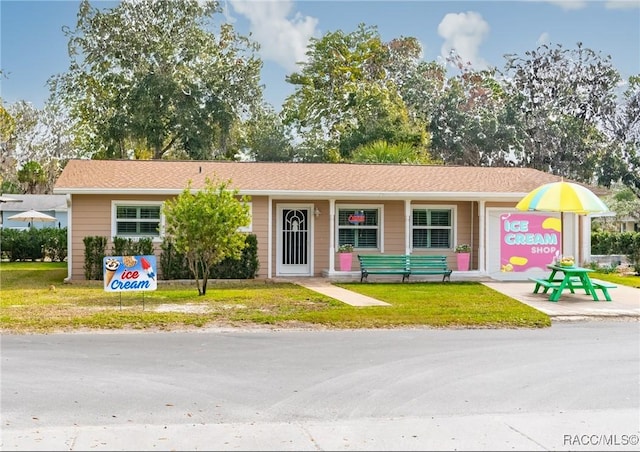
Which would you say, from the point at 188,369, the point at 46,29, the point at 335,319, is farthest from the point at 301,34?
the point at 188,369

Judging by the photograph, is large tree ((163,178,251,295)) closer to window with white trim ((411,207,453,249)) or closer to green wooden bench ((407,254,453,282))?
green wooden bench ((407,254,453,282))

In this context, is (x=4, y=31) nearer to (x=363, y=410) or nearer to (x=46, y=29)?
(x=46, y=29)

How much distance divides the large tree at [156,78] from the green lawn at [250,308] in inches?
792

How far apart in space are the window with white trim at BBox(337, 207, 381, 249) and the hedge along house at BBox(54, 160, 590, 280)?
0.03m

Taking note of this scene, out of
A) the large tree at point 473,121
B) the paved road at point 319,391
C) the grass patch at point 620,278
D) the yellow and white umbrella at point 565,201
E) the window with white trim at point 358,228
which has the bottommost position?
the paved road at point 319,391

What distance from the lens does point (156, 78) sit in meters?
35.9

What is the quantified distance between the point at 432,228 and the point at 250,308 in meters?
9.37

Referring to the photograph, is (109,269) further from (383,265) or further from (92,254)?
(383,265)

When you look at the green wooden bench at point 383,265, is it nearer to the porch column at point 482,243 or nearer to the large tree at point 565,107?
the porch column at point 482,243

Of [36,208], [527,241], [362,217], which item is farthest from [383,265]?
[36,208]

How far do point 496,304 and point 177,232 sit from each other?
7230 mm

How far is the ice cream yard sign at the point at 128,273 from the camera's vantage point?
13.1m

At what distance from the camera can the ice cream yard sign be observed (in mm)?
13086

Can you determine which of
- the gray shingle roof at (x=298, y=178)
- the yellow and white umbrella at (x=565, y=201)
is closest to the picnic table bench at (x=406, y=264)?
the gray shingle roof at (x=298, y=178)
